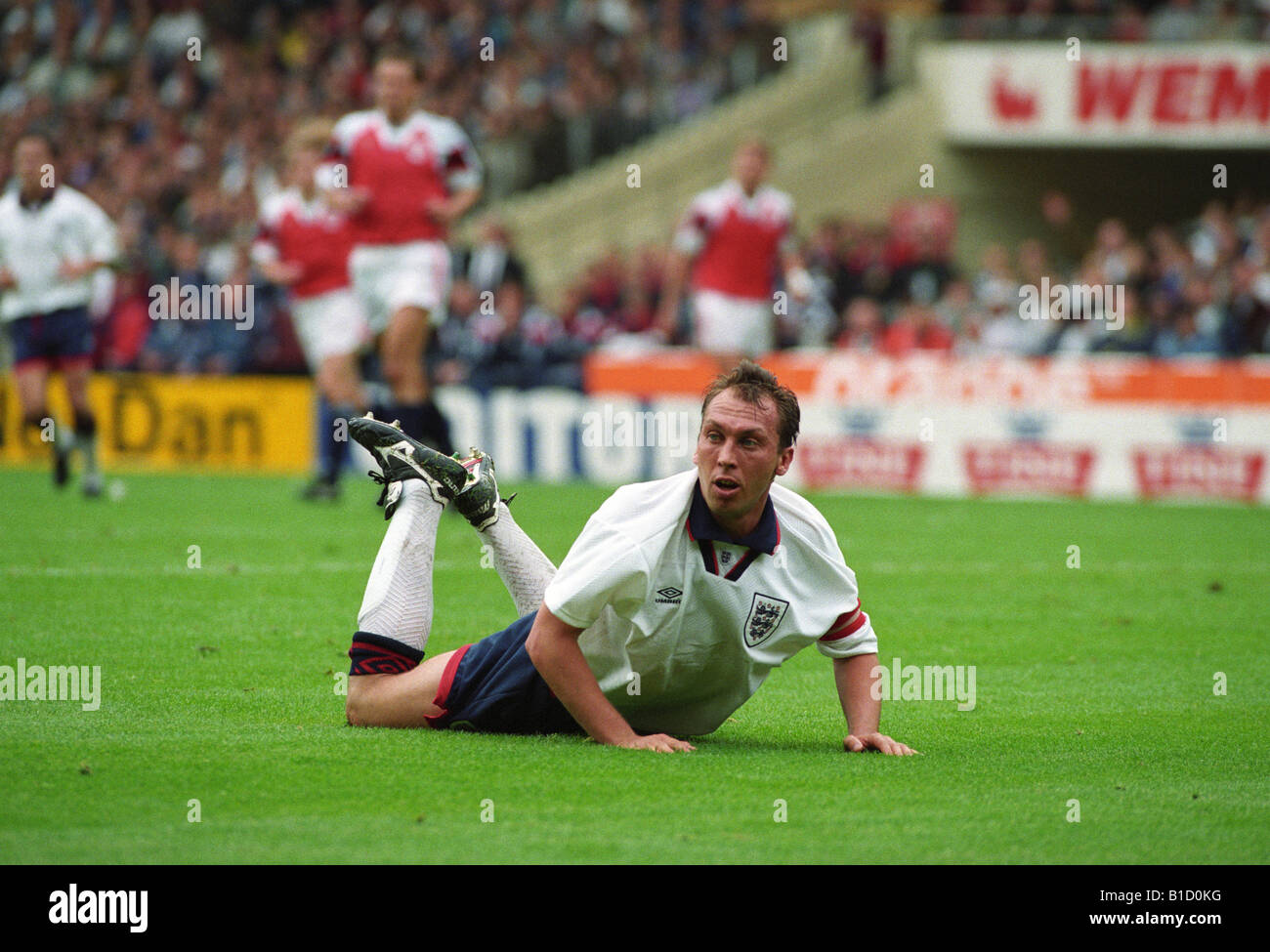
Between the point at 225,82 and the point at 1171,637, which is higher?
the point at 225,82

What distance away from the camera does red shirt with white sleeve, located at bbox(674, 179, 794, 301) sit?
16.9m

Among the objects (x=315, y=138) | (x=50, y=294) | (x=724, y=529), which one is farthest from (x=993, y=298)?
(x=724, y=529)

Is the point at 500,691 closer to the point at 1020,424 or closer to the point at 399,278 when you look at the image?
the point at 399,278

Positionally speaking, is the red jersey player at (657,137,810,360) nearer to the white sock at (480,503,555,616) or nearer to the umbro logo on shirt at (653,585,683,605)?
the white sock at (480,503,555,616)

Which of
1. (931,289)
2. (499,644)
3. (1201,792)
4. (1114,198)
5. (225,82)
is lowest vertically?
(1201,792)

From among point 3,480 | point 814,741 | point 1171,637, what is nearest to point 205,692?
point 814,741

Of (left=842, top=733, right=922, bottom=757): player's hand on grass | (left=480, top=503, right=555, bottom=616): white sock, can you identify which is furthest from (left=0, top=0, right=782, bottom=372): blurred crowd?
(left=842, top=733, right=922, bottom=757): player's hand on grass

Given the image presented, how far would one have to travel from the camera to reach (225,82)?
3059cm

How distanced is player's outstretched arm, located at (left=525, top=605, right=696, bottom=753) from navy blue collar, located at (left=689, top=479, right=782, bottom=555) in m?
0.46

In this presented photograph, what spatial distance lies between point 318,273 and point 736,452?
1120 centimetres

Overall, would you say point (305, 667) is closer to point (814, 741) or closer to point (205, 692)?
point (205, 692)

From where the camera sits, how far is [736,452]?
5.34m
